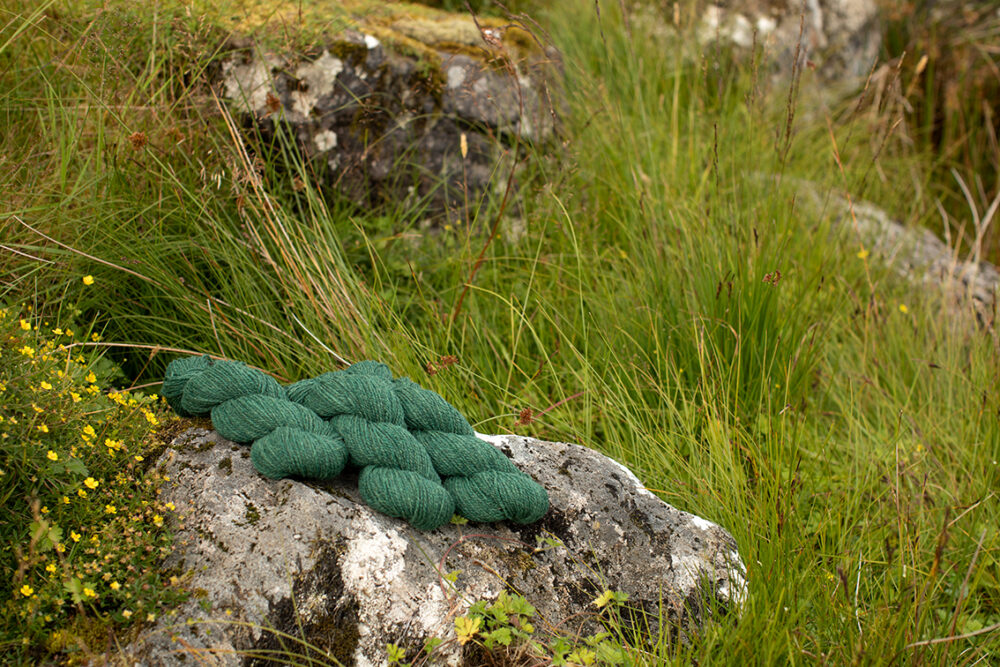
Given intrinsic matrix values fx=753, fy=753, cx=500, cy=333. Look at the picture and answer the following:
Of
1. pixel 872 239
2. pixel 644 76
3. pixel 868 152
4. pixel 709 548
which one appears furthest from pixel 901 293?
pixel 709 548

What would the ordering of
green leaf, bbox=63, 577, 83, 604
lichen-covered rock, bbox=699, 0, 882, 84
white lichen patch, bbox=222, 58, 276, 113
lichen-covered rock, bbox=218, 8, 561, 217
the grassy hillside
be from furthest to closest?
1. lichen-covered rock, bbox=699, 0, 882, 84
2. lichen-covered rock, bbox=218, 8, 561, 217
3. white lichen patch, bbox=222, 58, 276, 113
4. the grassy hillside
5. green leaf, bbox=63, 577, 83, 604

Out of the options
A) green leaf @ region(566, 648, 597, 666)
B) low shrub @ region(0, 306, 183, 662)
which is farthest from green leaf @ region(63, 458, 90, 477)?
green leaf @ region(566, 648, 597, 666)

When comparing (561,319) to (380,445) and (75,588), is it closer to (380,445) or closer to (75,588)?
(380,445)

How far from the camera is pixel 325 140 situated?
3.30 meters

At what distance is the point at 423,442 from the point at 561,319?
1138 millimetres

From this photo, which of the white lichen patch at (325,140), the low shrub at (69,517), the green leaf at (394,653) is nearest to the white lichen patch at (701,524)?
the green leaf at (394,653)

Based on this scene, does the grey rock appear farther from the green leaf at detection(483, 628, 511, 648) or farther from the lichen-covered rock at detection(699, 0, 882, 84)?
the green leaf at detection(483, 628, 511, 648)

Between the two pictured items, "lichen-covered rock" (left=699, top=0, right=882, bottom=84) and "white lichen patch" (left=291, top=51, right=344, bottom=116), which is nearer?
"white lichen patch" (left=291, top=51, right=344, bottom=116)

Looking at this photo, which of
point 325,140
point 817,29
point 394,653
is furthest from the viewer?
point 817,29

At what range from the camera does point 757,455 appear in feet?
7.84

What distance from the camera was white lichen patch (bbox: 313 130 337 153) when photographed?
129 inches

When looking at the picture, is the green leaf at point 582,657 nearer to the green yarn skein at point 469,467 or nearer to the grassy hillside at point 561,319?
the grassy hillside at point 561,319

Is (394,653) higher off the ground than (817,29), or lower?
lower

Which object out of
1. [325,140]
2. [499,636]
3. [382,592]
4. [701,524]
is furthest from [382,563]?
[325,140]
